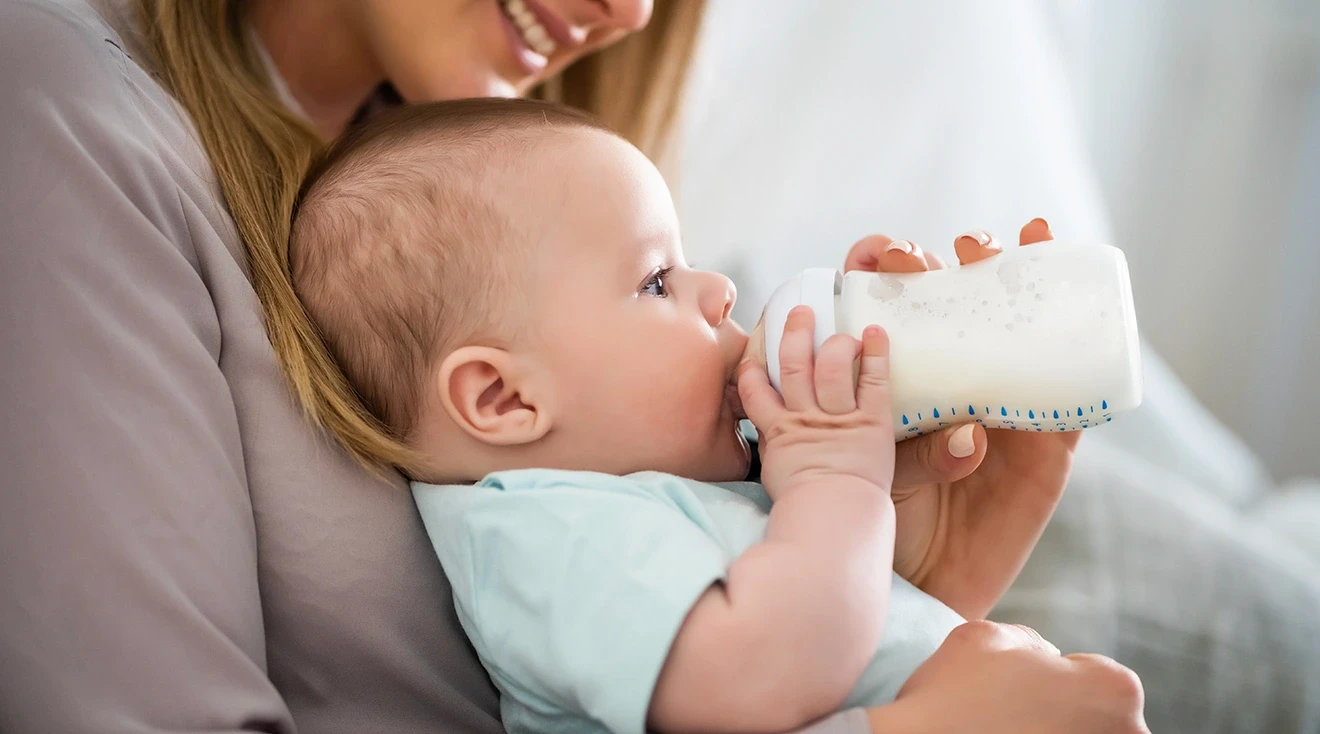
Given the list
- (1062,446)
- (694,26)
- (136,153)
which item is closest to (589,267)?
(136,153)

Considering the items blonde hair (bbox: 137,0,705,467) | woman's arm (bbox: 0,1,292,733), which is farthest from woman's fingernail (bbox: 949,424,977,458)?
woman's arm (bbox: 0,1,292,733)

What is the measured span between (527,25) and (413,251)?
2.06 ft

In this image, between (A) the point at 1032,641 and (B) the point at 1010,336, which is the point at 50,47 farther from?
(A) the point at 1032,641

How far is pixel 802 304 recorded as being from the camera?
85 centimetres

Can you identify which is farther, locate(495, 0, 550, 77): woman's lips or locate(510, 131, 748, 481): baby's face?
locate(495, 0, 550, 77): woman's lips

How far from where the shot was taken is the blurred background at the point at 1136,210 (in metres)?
Answer: 1.36

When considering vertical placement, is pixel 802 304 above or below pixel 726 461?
above

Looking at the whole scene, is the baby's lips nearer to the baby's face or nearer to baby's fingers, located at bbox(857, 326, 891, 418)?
the baby's face

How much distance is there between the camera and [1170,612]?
136 centimetres

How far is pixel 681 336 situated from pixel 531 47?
70 cm

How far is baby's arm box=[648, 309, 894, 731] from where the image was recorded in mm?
708

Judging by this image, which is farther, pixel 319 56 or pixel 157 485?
pixel 319 56

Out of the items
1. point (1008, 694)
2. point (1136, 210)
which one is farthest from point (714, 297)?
point (1136, 210)

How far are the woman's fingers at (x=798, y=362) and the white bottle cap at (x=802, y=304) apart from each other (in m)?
0.01
